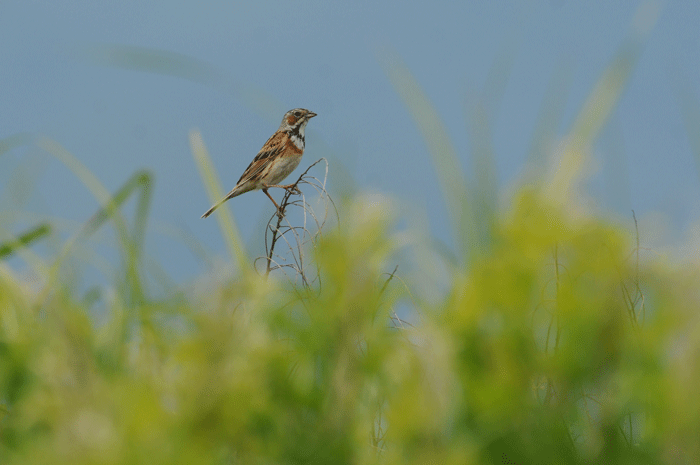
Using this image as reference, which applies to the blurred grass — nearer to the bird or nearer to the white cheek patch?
the bird

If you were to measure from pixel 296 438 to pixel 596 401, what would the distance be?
72 cm

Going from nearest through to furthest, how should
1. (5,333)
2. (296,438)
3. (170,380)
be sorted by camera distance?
(296,438) → (170,380) → (5,333)

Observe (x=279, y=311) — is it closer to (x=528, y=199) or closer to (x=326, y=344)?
(x=326, y=344)

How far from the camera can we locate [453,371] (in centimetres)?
132

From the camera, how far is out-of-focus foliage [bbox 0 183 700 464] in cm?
126

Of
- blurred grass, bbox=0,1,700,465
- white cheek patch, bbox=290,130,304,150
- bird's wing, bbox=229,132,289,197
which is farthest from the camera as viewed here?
white cheek patch, bbox=290,130,304,150

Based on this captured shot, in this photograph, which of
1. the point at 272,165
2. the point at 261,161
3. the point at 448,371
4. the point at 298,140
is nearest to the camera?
the point at 448,371

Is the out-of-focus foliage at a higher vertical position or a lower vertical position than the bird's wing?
lower

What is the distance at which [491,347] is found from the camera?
1.32 metres

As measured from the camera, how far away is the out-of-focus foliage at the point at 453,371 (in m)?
1.26

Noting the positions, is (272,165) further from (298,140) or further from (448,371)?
(448,371)

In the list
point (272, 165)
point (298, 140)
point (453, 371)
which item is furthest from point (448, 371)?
point (298, 140)

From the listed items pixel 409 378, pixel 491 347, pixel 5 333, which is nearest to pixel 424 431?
pixel 409 378

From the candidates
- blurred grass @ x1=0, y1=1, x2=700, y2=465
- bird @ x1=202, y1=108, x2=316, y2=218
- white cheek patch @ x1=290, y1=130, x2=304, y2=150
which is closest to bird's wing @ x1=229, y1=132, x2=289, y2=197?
bird @ x1=202, y1=108, x2=316, y2=218
